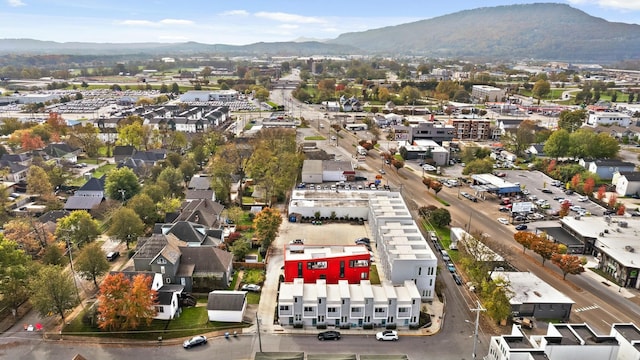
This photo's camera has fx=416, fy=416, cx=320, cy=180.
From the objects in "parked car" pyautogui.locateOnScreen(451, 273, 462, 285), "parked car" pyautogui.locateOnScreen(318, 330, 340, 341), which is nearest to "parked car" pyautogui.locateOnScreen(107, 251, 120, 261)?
"parked car" pyautogui.locateOnScreen(318, 330, 340, 341)

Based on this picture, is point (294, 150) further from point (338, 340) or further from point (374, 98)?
point (374, 98)

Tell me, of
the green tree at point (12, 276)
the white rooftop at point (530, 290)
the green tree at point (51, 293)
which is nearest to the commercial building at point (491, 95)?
the white rooftop at point (530, 290)

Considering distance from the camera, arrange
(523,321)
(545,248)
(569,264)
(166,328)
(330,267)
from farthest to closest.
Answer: (545,248) → (569,264) → (330,267) → (523,321) → (166,328)

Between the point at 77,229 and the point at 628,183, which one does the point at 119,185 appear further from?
the point at 628,183

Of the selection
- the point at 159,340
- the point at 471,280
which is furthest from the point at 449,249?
the point at 159,340

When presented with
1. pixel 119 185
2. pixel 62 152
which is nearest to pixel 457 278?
pixel 119 185
